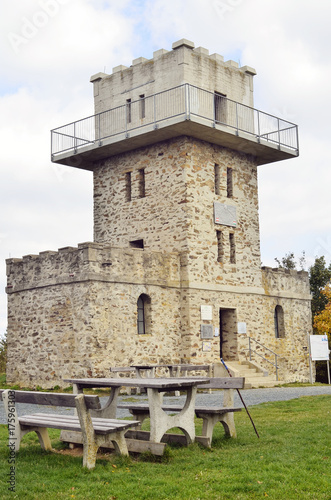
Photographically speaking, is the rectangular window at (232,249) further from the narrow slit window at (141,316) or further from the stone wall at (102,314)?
the narrow slit window at (141,316)

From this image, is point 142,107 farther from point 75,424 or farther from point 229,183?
point 75,424

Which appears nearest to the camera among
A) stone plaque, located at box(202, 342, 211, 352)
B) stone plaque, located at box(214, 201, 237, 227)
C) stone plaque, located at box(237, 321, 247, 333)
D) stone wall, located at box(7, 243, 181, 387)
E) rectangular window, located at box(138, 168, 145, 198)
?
stone wall, located at box(7, 243, 181, 387)

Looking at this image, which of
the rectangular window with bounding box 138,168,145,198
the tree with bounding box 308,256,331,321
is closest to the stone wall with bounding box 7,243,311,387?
the rectangular window with bounding box 138,168,145,198

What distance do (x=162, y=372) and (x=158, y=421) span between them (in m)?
12.0

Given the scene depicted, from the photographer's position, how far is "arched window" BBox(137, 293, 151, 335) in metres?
19.1

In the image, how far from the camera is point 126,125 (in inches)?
806

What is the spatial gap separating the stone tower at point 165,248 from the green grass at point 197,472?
9465 mm

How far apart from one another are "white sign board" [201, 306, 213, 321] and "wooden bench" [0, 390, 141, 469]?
1259 centimetres

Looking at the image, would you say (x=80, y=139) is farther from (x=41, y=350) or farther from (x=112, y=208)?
(x=41, y=350)

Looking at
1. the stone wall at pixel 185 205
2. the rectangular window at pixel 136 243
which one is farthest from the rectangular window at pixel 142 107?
the rectangular window at pixel 136 243

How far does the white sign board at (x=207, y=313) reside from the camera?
20.2 metres

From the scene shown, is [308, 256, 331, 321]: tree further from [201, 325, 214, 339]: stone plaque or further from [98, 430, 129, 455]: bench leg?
[98, 430, 129, 455]: bench leg

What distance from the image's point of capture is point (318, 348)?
72.8 ft

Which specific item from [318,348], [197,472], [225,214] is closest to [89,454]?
[197,472]
